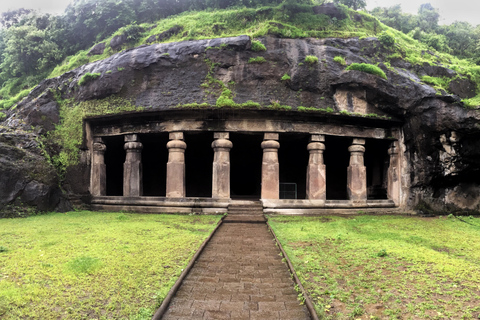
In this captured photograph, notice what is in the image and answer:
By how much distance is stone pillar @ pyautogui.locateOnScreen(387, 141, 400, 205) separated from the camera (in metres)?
12.9

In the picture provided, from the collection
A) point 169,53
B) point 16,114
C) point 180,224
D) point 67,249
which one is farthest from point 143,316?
point 16,114

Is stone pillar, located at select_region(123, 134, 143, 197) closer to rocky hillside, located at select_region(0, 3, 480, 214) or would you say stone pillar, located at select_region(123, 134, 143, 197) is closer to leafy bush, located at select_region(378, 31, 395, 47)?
rocky hillside, located at select_region(0, 3, 480, 214)

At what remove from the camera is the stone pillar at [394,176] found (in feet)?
42.2

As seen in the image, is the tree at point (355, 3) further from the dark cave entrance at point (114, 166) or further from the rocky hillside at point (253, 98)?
the dark cave entrance at point (114, 166)

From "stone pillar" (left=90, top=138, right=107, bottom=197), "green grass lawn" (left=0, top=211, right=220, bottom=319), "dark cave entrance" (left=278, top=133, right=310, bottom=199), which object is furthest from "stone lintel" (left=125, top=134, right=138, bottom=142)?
"dark cave entrance" (left=278, top=133, right=310, bottom=199)

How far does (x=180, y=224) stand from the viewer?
8969 millimetres

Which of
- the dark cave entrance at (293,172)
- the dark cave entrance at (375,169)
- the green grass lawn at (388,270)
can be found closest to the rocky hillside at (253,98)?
the dark cave entrance at (375,169)

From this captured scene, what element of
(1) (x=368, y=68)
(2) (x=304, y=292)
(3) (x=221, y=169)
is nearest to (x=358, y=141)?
(1) (x=368, y=68)

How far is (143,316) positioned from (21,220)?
28.3 ft

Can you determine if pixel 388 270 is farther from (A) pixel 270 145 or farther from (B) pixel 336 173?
(B) pixel 336 173

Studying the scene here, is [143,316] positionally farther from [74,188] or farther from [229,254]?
[74,188]

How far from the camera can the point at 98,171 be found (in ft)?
43.1

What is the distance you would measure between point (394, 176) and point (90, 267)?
41.2 ft

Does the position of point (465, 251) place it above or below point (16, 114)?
below
